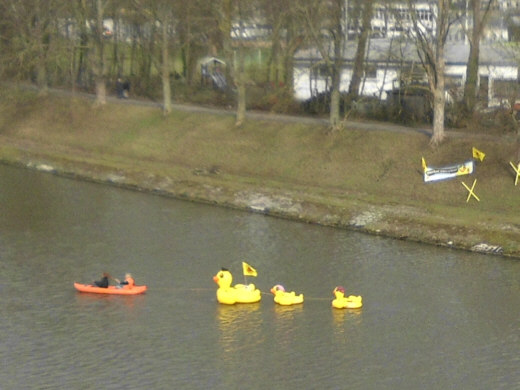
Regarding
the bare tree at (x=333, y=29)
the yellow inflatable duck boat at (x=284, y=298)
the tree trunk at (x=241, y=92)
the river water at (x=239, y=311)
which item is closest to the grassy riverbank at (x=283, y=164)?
the tree trunk at (x=241, y=92)

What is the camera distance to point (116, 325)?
3016 centimetres

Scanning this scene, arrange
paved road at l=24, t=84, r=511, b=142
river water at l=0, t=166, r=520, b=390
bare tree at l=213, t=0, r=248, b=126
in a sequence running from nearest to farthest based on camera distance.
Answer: river water at l=0, t=166, r=520, b=390, paved road at l=24, t=84, r=511, b=142, bare tree at l=213, t=0, r=248, b=126

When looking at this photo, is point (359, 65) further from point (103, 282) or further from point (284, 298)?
point (103, 282)

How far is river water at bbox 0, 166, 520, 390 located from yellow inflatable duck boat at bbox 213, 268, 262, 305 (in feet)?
1.05

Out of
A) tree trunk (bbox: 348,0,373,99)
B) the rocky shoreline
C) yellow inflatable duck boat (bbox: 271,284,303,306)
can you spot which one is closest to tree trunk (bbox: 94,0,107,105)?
the rocky shoreline

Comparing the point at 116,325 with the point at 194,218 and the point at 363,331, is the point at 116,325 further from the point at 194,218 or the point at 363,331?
the point at 194,218

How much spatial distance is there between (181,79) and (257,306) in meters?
43.2

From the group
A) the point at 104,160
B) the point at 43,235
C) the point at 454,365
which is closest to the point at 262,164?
the point at 104,160

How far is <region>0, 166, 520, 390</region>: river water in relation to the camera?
2666 cm

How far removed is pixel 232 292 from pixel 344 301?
130 inches

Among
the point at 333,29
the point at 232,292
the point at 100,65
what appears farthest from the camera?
the point at 100,65

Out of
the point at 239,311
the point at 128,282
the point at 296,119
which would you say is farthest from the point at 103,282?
the point at 296,119

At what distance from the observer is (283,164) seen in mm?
53750

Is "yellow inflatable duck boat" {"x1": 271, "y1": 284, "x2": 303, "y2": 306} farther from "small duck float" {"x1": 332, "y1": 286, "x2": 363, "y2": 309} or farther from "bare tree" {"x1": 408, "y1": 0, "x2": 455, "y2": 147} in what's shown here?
"bare tree" {"x1": 408, "y1": 0, "x2": 455, "y2": 147}
